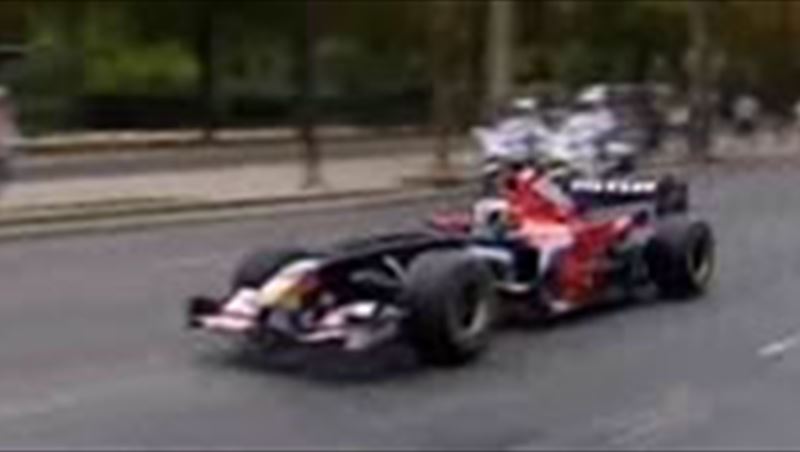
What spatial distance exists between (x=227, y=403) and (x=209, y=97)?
2913cm

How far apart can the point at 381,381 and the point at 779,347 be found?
353 centimetres

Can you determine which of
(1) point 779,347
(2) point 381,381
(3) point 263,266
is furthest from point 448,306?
(1) point 779,347

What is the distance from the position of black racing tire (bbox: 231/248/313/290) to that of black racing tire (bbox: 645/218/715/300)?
4292mm

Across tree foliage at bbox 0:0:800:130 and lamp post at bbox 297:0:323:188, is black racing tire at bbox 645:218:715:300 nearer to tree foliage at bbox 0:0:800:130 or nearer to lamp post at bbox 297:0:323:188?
lamp post at bbox 297:0:323:188

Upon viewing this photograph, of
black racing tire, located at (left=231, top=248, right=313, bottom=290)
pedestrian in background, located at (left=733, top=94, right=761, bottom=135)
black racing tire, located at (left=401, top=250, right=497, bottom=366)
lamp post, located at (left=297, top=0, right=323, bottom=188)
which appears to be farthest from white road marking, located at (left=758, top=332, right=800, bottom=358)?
pedestrian in background, located at (left=733, top=94, right=761, bottom=135)

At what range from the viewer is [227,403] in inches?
533

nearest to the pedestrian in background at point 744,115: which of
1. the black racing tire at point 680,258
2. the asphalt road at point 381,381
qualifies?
the asphalt road at point 381,381

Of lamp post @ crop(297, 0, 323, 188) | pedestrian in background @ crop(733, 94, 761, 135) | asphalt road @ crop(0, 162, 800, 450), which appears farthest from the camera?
pedestrian in background @ crop(733, 94, 761, 135)

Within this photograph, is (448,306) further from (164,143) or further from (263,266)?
(164,143)

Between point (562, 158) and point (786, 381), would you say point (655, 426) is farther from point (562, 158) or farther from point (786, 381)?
point (562, 158)

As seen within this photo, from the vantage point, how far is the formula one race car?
49.0ft

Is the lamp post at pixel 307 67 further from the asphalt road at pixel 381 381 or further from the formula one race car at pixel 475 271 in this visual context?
the asphalt road at pixel 381 381

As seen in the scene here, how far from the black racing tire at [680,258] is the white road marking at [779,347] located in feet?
6.03

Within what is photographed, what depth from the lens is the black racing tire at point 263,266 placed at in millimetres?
15555
